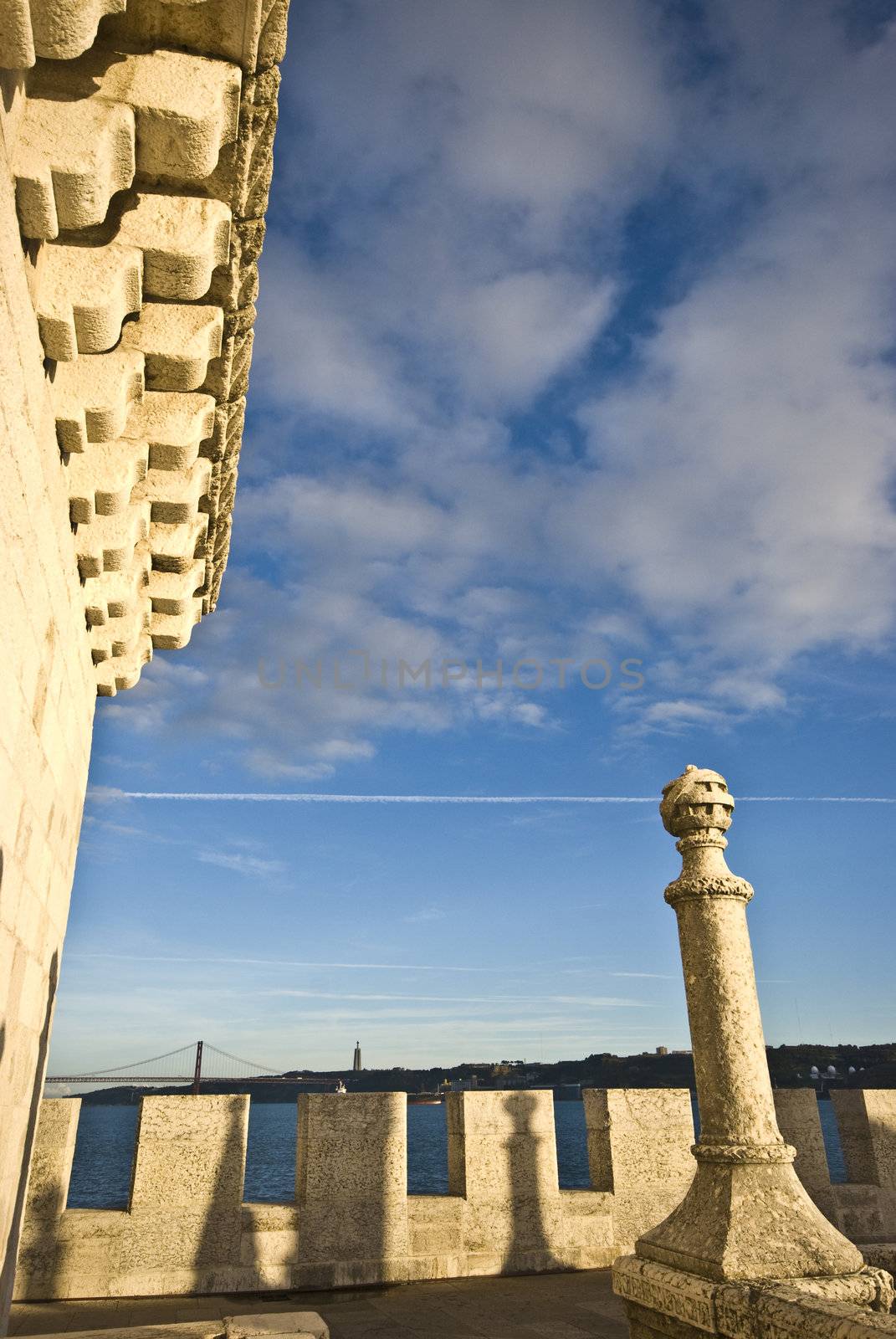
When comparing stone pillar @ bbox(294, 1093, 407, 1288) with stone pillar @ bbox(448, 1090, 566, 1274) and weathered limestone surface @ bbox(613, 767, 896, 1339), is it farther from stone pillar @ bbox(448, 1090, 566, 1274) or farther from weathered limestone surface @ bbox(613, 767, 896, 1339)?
weathered limestone surface @ bbox(613, 767, 896, 1339)

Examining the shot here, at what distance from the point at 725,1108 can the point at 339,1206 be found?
414 centimetres

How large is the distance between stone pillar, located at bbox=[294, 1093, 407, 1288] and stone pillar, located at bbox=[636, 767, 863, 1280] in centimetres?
317

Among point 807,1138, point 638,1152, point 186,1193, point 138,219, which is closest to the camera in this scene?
point 138,219

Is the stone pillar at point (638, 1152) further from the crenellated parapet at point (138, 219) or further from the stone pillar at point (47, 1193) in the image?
the crenellated parapet at point (138, 219)

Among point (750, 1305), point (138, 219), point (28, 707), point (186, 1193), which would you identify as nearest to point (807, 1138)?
point (750, 1305)

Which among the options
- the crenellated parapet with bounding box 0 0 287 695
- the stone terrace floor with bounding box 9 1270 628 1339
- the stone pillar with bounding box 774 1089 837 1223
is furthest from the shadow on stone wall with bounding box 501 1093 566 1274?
the crenellated parapet with bounding box 0 0 287 695

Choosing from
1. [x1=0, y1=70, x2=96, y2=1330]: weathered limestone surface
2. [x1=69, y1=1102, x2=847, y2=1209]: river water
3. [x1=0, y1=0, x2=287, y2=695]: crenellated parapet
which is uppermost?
[x1=0, y1=0, x2=287, y2=695]: crenellated parapet

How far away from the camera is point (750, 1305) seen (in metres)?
4.50

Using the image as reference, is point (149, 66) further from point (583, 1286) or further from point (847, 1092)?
point (847, 1092)

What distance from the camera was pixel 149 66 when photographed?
2754 mm

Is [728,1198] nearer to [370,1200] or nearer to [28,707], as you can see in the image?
[370,1200]

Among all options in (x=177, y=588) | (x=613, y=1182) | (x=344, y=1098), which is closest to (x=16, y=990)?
(x=177, y=588)

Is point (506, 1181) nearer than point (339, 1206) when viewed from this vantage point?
No

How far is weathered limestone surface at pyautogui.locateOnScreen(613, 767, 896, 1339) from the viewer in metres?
4.64
